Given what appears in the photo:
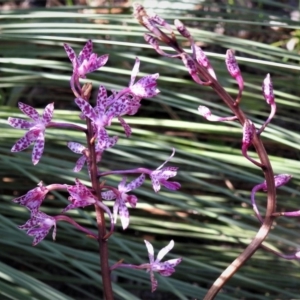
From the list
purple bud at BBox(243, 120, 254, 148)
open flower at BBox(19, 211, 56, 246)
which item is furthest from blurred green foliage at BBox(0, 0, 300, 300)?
purple bud at BBox(243, 120, 254, 148)

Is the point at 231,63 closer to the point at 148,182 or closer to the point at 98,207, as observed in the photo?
the point at 98,207

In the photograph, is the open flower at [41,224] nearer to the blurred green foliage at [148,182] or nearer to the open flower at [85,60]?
the open flower at [85,60]

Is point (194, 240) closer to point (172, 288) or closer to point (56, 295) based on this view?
point (172, 288)

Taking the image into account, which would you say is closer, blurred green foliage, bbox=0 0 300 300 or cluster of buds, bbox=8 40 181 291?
cluster of buds, bbox=8 40 181 291

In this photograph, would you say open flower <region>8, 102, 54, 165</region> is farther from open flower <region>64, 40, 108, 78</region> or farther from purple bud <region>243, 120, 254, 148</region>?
purple bud <region>243, 120, 254, 148</region>

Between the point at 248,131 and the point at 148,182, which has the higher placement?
the point at 148,182

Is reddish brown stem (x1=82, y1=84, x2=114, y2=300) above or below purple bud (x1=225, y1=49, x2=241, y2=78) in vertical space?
below

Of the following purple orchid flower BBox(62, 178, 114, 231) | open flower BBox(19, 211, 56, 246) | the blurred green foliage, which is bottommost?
open flower BBox(19, 211, 56, 246)

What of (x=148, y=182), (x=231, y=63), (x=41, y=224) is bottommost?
(x=41, y=224)

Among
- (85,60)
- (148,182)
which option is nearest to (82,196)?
(85,60)

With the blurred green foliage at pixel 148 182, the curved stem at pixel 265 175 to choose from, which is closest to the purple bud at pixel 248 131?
the curved stem at pixel 265 175

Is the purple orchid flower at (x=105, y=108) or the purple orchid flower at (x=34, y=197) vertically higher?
the purple orchid flower at (x=105, y=108)
